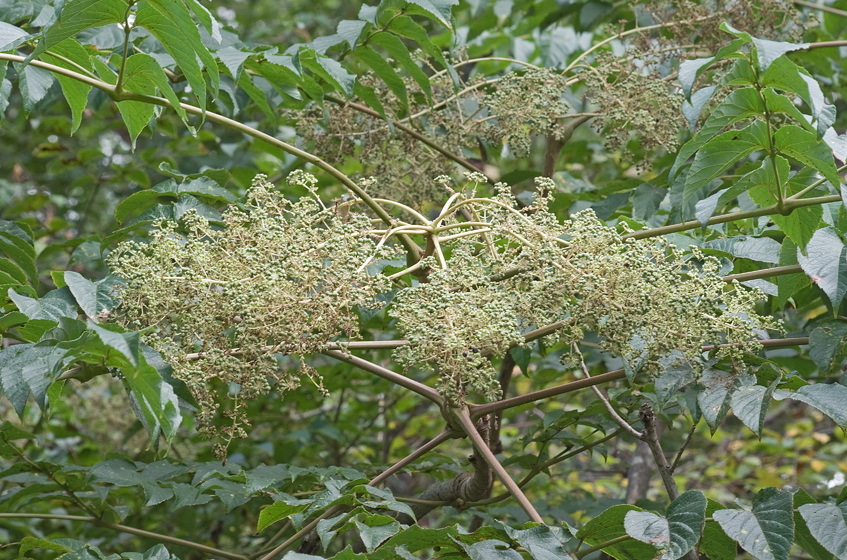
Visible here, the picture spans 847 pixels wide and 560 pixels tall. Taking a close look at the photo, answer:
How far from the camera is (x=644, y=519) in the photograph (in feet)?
6.09

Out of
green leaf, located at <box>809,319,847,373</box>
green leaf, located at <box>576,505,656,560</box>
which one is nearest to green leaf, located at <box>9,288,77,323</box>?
green leaf, located at <box>576,505,656,560</box>

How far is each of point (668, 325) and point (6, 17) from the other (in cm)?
224

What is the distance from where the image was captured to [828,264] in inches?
82.7

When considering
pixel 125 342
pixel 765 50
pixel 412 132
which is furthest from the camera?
pixel 412 132

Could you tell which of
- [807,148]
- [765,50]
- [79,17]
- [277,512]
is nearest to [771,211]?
[807,148]

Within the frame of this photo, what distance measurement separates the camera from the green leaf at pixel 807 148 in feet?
6.29

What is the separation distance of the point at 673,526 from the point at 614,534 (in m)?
0.15

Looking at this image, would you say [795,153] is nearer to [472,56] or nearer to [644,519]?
[644,519]

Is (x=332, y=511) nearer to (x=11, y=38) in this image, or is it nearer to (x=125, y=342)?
(x=125, y=342)

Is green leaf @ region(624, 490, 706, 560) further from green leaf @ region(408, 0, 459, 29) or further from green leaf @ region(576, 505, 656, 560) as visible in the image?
green leaf @ region(408, 0, 459, 29)

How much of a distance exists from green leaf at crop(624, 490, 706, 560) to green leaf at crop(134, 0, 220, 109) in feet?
4.57

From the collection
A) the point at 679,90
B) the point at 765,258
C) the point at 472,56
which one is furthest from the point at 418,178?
the point at 472,56

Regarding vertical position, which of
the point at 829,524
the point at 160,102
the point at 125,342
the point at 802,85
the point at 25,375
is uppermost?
the point at 160,102

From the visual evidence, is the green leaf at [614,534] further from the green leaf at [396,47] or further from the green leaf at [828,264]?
the green leaf at [396,47]
